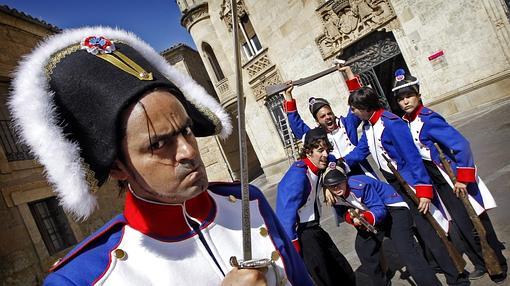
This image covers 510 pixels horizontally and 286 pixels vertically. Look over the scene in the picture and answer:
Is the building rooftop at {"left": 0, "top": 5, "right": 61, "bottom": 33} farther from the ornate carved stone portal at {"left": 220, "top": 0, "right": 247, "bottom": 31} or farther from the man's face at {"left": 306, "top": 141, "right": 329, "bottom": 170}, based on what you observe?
the man's face at {"left": 306, "top": 141, "right": 329, "bottom": 170}

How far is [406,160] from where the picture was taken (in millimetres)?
3271

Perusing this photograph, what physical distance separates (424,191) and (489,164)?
128 inches

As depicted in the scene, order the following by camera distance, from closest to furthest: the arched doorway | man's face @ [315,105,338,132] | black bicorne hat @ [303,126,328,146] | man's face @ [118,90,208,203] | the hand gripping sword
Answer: the hand gripping sword → man's face @ [118,90,208,203] → black bicorne hat @ [303,126,328,146] → man's face @ [315,105,338,132] → the arched doorway

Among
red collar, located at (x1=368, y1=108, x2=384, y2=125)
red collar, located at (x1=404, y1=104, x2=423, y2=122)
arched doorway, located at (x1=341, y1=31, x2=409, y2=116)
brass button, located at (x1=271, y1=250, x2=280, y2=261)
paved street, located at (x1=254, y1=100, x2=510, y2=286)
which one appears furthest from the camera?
arched doorway, located at (x1=341, y1=31, x2=409, y2=116)

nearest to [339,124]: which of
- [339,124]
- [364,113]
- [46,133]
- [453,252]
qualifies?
[339,124]

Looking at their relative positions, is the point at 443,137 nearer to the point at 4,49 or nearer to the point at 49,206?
the point at 49,206

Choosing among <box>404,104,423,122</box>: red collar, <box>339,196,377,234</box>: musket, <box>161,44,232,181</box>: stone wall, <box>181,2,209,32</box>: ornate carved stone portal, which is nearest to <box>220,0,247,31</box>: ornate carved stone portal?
<box>181,2,209,32</box>: ornate carved stone portal

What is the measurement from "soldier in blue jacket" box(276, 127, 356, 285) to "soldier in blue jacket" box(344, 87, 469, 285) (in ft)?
2.02

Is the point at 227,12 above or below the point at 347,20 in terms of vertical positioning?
above

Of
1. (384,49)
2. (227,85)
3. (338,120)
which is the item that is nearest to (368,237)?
(338,120)

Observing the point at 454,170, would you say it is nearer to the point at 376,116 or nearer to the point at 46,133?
the point at 376,116

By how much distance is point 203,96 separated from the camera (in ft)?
5.32

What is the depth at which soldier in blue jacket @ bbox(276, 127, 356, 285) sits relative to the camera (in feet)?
10.5

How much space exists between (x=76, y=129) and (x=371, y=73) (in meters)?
12.0
